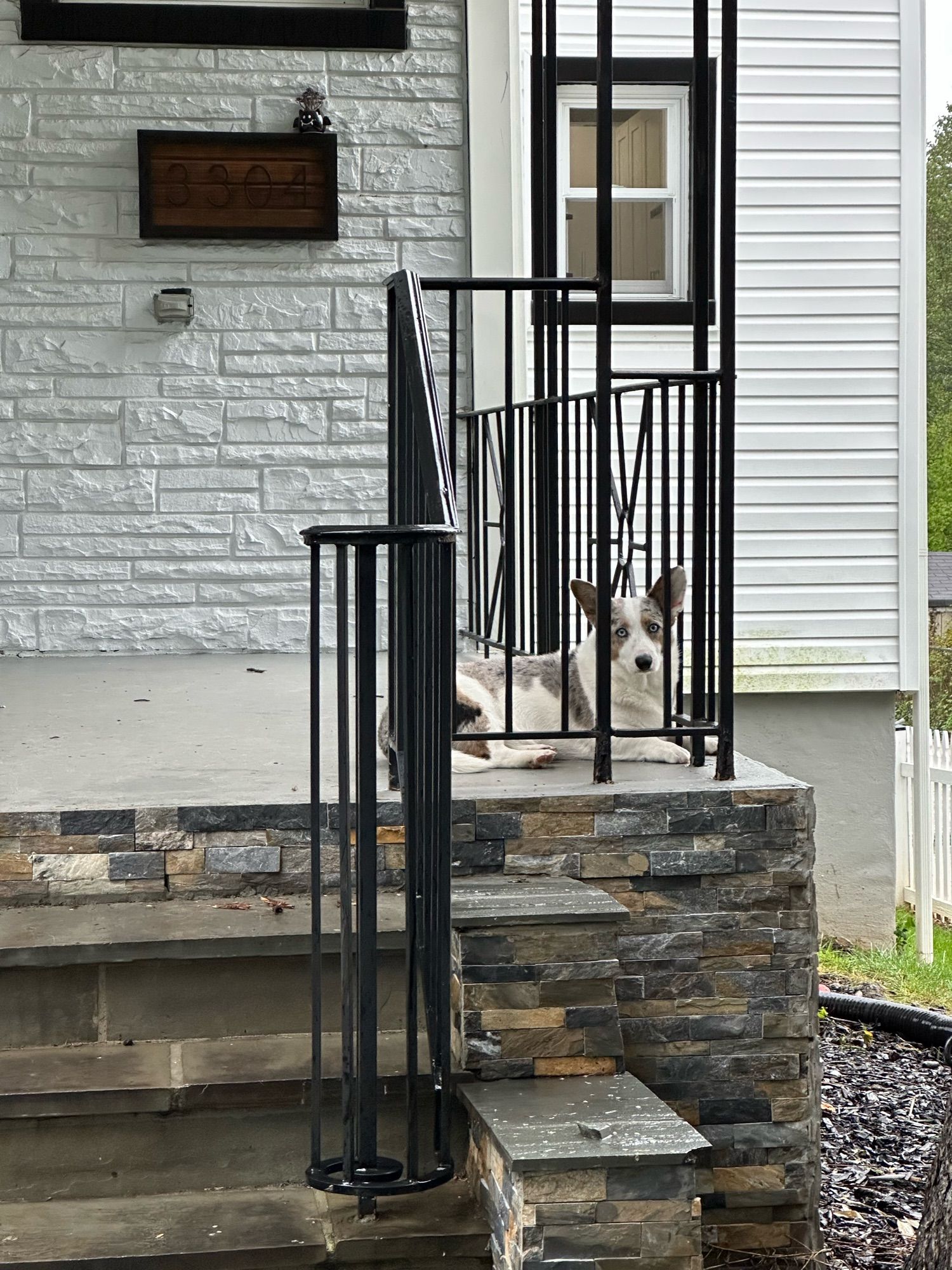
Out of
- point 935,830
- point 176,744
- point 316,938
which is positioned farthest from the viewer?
point 935,830

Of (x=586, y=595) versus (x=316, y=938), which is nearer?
(x=316, y=938)

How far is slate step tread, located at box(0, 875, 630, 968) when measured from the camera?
89.7 inches

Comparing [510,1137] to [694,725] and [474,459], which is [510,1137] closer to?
[694,725]

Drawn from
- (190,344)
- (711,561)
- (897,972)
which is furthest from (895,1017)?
(190,344)

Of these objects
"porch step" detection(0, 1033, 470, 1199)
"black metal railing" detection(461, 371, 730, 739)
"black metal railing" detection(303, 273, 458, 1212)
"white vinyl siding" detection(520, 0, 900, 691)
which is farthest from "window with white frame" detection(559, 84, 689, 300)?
"porch step" detection(0, 1033, 470, 1199)

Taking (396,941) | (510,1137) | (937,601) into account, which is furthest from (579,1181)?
(937,601)

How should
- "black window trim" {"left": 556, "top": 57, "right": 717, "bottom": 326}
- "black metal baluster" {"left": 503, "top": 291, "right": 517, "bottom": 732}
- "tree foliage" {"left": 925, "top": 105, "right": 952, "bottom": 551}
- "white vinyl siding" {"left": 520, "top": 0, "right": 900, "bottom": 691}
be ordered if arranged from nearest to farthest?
"black metal baluster" {"left": 503, "top": 291, "right": 517, "bottom": 732} → "black window trim" {"left": 556, "top": 57, "right": 717, "bottom": 326} → "white vinyl siding" {"left": 520, "top": 0, "right": 900, "bottom": 691} → "tree foliage" {"left": 925, "top": 105, "right": 952, "bottom": 551}

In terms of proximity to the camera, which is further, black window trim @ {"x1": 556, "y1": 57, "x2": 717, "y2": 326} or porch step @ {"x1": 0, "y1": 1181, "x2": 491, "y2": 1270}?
black window trim @ {"x1": 556, "y1": 57, "x2": 717, "y2": 326}

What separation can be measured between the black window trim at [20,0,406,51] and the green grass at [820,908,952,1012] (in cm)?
436

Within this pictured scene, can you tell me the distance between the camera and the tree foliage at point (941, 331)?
893 inches

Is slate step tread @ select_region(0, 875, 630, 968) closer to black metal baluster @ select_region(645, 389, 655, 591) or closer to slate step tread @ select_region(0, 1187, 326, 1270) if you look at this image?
slate step tread @ select_region(0, 1187, 326, 1270)

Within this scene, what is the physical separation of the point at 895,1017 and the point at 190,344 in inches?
145

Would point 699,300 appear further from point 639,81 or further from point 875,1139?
point 639,81

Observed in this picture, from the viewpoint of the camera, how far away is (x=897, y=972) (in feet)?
20.0
